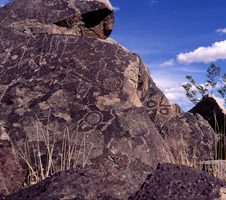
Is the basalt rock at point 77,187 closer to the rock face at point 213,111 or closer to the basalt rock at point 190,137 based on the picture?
the basalt rock at point 190,137

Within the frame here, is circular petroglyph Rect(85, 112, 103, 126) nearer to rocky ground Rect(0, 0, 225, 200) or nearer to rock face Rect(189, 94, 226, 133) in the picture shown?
rocky ground Rect(0, 0, 225, 200)

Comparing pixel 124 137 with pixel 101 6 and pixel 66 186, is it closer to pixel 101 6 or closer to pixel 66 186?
pixel 66 186

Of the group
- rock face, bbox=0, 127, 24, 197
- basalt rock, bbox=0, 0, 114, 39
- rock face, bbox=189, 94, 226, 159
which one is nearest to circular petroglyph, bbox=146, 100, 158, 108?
rock face, bbox=189, 94, 226, 159

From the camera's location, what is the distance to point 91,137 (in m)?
4.73

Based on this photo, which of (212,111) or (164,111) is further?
(212,111)

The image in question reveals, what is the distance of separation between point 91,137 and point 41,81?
1.02 metres

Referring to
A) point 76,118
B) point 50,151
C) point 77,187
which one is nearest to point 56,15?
point 76,118

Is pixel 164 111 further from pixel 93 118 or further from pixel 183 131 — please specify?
pixel 93 118

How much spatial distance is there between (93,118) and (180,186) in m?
2.55

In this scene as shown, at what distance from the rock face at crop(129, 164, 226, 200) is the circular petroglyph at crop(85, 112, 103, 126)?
2286 mm

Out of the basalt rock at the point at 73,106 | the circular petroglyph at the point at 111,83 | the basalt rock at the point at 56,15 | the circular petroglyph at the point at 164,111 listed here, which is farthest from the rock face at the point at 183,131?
the basalt rock at the point at 56,15

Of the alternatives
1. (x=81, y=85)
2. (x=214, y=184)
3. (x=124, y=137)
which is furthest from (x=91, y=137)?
(x=214, y=184)

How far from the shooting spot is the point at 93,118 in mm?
4902

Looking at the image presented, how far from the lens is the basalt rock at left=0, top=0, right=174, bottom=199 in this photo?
15.1 ft
